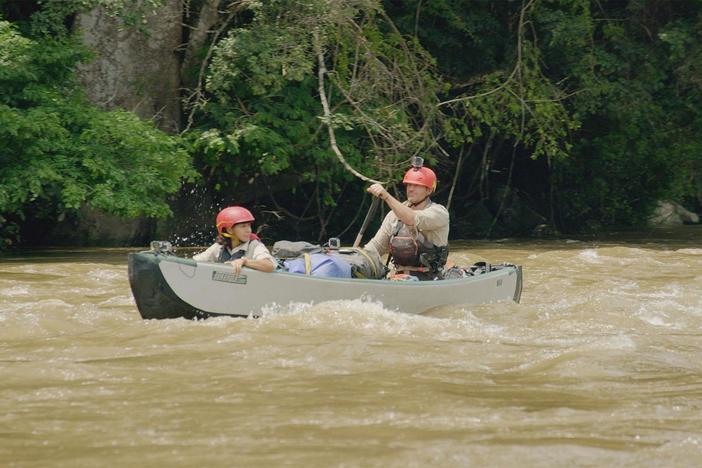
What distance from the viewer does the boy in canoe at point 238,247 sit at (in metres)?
9.12

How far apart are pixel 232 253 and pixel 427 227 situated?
1.72m

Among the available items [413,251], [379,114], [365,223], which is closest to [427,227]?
[413,251]

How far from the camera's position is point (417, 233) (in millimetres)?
10172

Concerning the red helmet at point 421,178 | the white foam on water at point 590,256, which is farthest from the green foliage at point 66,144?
the white foam on water at point 590,256

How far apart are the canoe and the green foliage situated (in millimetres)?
5263

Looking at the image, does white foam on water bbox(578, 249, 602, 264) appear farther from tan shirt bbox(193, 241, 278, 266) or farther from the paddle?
tan shirt bbox(193, 241, 278, 266)

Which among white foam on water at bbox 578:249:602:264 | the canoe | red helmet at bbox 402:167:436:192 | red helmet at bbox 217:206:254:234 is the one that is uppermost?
red helmet at bbox 402:167:436:192

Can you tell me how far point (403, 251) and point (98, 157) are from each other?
18.1ft

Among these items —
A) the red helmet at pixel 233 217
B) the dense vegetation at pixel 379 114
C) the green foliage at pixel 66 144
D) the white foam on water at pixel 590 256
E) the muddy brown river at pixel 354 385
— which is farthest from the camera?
the white foam on water at pixel 590 256

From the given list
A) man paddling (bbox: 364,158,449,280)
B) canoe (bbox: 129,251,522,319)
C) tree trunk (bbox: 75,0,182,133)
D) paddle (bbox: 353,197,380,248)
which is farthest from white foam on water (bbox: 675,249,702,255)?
canoe (bbox: 129,251,522,319)

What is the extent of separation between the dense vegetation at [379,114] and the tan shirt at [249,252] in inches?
191

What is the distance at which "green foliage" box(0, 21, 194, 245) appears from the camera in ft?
45.8

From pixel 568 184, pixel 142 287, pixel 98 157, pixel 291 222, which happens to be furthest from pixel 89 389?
pixel 568 184

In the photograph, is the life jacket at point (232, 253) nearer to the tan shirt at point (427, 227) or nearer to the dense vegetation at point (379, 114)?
the tan shirt at point (427, 227)
